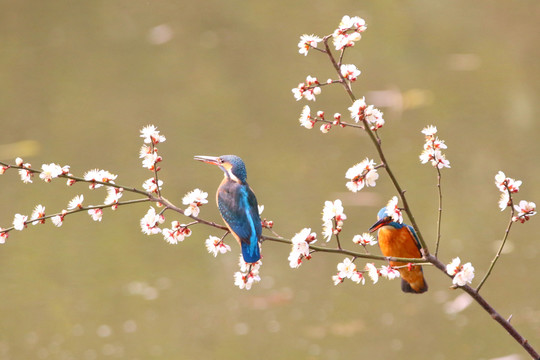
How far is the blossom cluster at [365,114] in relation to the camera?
65 centimetres

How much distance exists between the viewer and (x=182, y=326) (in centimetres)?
163

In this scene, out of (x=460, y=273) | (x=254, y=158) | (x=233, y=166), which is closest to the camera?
(x=460, y=273)

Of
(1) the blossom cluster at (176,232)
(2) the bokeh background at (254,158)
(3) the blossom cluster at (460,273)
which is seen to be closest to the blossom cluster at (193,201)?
(1) the blossom cluster at (176,232)

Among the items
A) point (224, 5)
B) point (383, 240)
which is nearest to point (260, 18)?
point (224, 5)

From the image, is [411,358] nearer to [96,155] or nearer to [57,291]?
[57,291]

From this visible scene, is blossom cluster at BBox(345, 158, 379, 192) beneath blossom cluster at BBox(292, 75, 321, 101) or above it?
beneath

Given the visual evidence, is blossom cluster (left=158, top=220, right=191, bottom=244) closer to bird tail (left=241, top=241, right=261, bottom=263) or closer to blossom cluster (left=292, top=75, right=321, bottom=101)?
bird tail (left=241, top=241, right=261, bottom=263)

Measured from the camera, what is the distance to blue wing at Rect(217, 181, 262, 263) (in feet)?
2.33

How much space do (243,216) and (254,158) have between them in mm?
1403

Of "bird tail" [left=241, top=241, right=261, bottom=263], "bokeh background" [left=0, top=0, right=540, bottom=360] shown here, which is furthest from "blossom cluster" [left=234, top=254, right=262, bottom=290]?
"bokeh background" [left=0, top=0, right=540, bottom=360]

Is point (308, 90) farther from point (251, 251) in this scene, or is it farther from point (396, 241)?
point (396, 241)

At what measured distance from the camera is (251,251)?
0.71 meters

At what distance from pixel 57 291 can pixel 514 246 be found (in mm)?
1045

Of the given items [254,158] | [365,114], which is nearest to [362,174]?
[365,114]
